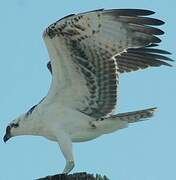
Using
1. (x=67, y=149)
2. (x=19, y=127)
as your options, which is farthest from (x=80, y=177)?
(x=19, y=127)

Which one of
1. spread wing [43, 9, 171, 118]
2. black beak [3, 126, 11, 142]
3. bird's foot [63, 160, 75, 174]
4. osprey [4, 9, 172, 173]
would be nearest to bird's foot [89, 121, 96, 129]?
osprey [4, 9, 172, 173]

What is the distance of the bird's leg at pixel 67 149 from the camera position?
834 centimetres

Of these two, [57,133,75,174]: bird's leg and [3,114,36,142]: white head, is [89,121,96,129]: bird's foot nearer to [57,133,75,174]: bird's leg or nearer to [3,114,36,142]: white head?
[57,133,75,174]: bird's leg

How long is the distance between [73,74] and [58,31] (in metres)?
0.64

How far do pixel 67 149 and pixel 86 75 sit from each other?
1.37 meters

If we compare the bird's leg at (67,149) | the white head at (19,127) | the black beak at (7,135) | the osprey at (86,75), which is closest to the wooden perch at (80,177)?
the bird's leg at (67,149)

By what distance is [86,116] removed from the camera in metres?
9.51

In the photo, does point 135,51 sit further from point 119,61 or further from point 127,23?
point 127,23

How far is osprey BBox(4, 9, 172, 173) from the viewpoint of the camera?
9164mm

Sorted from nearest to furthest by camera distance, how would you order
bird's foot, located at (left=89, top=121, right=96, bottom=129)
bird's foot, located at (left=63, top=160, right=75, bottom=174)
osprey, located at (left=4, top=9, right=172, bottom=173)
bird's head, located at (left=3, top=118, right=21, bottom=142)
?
bird's foot, located at (left=63, top=160, right=75, bottom=174), osprey, located at (left=4, top=9, right=172, bottom=173), bird's foot, located at (left=89, top=121, right=96, bottom=129), bird's head, located at (left=3, top=118, right=21, bottom=142)

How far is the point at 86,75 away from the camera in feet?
31.7

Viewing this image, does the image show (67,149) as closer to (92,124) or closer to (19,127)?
(92,124)

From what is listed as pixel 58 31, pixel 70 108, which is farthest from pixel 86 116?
pixel 58 31

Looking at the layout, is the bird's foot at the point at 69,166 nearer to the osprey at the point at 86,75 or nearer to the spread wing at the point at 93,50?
the osprey at the point at 86,75
